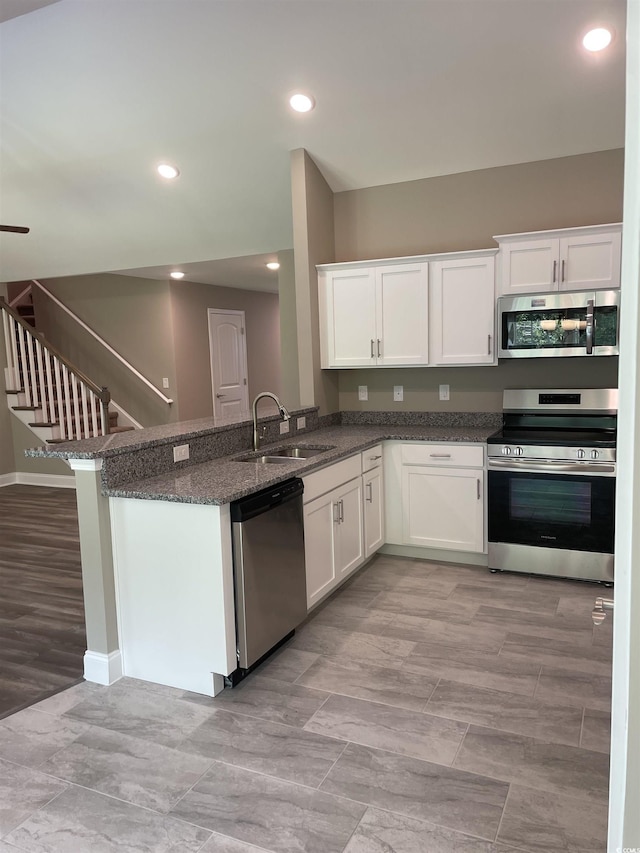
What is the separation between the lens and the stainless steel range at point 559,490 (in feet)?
12.4

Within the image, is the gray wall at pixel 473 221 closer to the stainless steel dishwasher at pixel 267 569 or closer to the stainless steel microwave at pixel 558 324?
the stainless steel microwave at pixel 558 324

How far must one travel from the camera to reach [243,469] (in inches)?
125

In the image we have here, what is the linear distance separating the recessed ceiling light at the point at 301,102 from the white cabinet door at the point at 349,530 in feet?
7.77

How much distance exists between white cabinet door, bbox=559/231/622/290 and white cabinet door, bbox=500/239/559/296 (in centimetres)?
6

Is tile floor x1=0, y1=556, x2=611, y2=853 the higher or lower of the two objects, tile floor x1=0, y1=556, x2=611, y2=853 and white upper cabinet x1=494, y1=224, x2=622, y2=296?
the lower

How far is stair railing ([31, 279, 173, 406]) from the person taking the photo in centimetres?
749

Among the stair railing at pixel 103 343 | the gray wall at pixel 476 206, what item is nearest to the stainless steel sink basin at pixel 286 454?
the gray wall at pixel 476 206

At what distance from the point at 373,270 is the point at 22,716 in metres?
3.45

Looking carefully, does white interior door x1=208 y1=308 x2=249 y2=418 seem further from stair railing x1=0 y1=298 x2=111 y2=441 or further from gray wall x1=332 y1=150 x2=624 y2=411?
gray wall x1=332 y1=150 x2=624 y2=411

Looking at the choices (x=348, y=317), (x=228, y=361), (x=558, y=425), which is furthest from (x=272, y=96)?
(x=228, y=361)

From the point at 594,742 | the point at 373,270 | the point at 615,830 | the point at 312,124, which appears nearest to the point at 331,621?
the point at 594,742

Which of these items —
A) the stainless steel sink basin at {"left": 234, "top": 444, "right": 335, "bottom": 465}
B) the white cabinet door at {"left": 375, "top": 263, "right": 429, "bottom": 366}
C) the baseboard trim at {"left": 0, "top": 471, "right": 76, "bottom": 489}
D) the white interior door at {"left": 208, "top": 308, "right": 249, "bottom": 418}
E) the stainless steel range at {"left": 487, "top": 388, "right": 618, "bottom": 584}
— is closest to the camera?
the stainless steel sink basin at {"left": 234, "top": 444, "right": 335, "bottom": 465}

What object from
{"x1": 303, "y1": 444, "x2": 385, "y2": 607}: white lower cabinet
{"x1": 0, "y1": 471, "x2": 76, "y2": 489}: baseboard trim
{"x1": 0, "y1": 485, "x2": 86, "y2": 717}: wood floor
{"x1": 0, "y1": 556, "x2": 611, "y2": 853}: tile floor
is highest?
{"x1": 303, "y1": 444, "x2": 385, "y2": 607}: white lower cabinet

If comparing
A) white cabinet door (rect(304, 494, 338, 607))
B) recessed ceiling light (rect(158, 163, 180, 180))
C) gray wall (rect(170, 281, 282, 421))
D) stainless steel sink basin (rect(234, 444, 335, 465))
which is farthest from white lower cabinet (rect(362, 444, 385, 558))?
gray wall (rect(170, 281, 282, 421))
